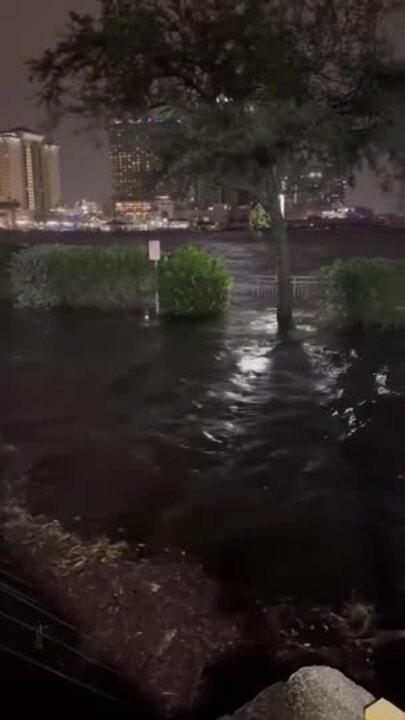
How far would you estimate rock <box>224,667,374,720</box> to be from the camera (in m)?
3.26

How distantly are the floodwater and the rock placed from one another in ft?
8.30

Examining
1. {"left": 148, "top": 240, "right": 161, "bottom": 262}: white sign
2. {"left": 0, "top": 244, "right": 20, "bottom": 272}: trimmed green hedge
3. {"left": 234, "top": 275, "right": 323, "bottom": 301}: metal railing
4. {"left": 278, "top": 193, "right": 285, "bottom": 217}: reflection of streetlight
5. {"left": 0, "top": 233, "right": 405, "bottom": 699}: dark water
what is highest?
{"left": 278, "top": 193, "right": 285, "bottom": 217}: reflection of streetlight

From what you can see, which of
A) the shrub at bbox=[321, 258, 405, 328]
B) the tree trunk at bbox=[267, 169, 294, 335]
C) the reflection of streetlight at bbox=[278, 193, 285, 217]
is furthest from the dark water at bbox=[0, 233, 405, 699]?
the reflection of streetlight at bbox=[278, 193, 285, 217]

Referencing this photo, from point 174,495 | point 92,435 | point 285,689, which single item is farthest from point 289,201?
point 285,689

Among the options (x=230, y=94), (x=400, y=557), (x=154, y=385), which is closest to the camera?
(x=400, y=557)

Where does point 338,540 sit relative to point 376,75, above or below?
below

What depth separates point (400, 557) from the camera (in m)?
6.48

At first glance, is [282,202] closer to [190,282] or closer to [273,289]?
[190,282]

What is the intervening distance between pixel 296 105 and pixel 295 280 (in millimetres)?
7413

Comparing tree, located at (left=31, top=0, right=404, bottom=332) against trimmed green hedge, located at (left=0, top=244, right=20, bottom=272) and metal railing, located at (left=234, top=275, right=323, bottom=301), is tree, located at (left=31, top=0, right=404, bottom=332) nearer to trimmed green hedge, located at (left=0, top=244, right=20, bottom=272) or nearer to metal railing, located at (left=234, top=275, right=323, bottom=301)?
metal railing, located at (left=234, top=275, right=323, bottom=301)

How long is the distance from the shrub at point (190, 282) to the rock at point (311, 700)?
49.2ft

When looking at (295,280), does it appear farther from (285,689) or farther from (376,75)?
(285,689)

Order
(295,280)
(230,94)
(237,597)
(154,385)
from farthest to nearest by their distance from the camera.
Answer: (295,280) < (230,94) < (154,385) < (237,597)

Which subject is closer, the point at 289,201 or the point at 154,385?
the point at 154,385
